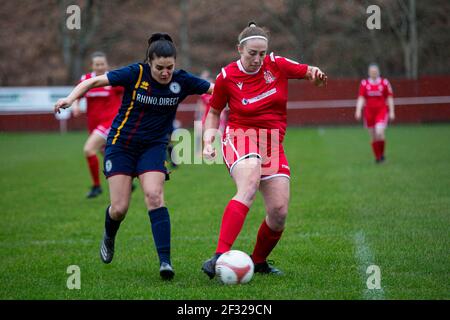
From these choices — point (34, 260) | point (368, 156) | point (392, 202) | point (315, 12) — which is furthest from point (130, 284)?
point (315, 12)

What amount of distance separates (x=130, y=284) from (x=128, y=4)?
36.0 metres

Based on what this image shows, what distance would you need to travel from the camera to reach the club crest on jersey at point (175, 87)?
19.6 feet

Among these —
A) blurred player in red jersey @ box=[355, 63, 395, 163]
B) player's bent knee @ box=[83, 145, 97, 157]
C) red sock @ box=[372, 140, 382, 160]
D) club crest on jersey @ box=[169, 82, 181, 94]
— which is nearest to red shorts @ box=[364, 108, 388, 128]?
blurred player in red jersey @ box=[355, 63, 395, 163]

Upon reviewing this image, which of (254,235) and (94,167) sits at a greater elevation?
(94,167)

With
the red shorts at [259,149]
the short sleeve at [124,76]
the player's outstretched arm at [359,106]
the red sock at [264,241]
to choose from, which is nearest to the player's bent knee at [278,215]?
the red sock at [264,241]

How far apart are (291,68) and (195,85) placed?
2.83 feet

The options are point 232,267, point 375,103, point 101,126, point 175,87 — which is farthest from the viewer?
point 375,103

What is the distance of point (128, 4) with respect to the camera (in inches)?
1576

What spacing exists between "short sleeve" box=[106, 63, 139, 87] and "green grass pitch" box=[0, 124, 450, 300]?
5.23ft

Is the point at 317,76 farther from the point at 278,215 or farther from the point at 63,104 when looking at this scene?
the point at 63,104

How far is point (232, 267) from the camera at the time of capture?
5371mm

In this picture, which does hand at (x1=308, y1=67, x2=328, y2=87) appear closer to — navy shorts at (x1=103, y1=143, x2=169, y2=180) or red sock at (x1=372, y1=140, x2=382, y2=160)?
navy shorts at (x1=103, y1=143, x2=169, y2=180)

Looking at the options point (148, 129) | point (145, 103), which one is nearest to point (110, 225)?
point (148, 129)
